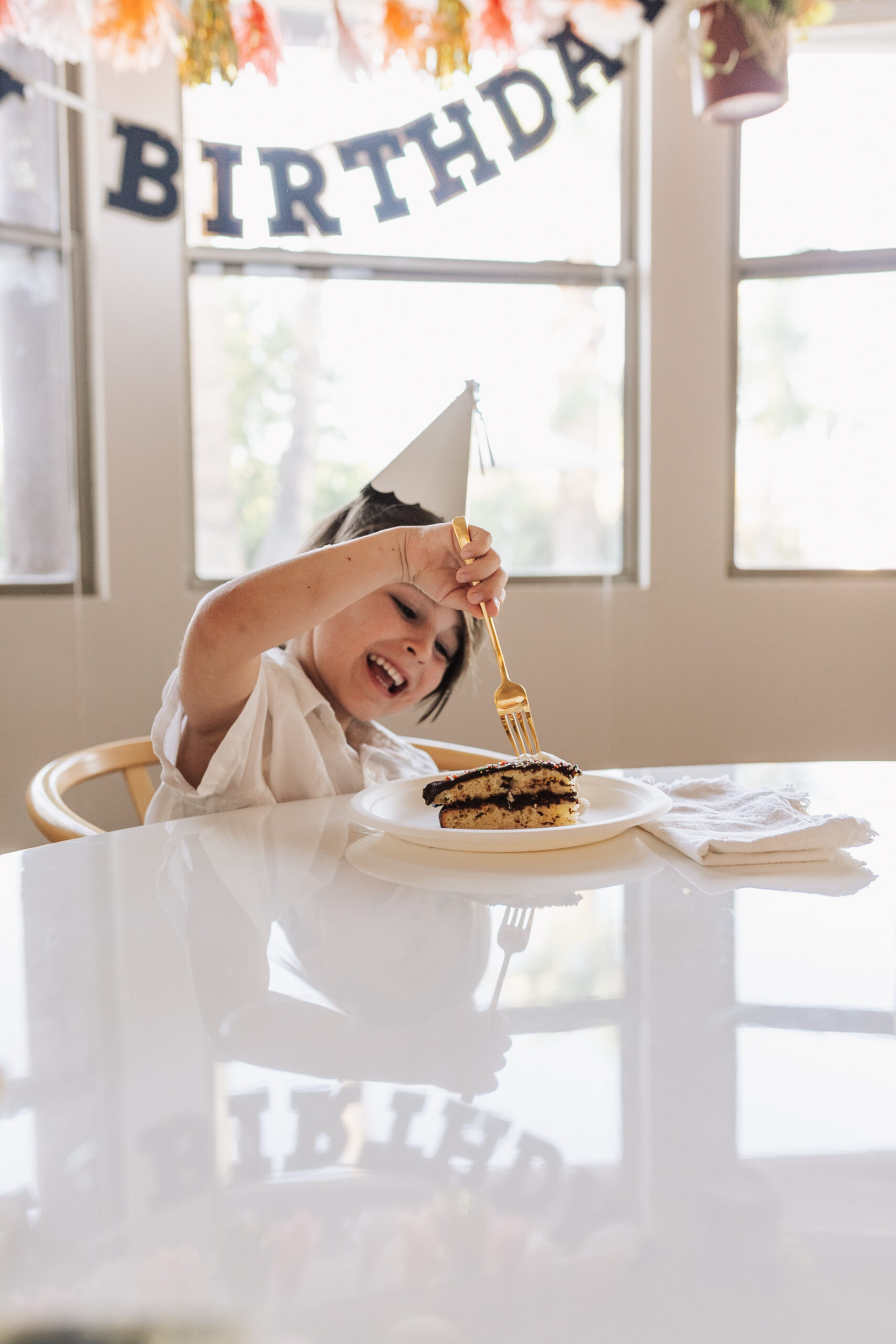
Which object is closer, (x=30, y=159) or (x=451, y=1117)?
(x=451, y=1117)

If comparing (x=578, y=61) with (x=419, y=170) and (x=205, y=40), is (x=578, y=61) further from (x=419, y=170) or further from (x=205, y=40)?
(x=205, y=40)

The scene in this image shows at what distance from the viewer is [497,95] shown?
8.61 ft

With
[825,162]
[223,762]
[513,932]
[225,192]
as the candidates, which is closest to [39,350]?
[225,192]

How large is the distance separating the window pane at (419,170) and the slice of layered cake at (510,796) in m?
2.06

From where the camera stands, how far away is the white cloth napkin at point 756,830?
875 millimetres

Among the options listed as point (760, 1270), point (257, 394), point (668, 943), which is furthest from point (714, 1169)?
point (257, 394)

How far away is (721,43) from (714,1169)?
2276mm

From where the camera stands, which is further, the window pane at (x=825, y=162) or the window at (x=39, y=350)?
the window pane at (x=825, y=162)

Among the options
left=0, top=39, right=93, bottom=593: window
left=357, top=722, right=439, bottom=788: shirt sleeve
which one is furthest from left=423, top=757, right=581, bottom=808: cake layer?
left=0, top=39, right=93, bottom=593: window

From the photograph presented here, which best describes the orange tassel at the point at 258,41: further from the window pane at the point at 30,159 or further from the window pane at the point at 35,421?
the window pane at the point at 35,421

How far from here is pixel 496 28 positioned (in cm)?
262

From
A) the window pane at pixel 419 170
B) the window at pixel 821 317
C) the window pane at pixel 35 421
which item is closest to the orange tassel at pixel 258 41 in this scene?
the window pane at pixel 419 170

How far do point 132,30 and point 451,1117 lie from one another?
2.78m

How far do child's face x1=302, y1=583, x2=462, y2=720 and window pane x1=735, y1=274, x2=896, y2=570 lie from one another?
171 cm
